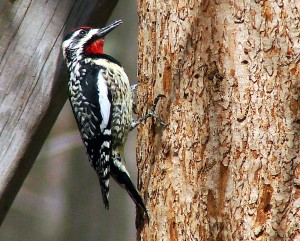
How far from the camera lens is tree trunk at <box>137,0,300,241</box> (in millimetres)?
2586

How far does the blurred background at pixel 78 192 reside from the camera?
275 inches

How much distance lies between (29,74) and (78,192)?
4105 millimetres

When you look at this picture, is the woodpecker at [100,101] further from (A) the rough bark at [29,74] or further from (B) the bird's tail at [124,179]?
(A) the rough bark at [29,74]

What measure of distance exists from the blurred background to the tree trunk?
400 cm

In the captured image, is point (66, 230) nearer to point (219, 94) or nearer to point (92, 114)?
point (92, 114)

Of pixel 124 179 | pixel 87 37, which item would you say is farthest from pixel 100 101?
pixel 124 179

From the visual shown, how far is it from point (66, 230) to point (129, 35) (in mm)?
2198

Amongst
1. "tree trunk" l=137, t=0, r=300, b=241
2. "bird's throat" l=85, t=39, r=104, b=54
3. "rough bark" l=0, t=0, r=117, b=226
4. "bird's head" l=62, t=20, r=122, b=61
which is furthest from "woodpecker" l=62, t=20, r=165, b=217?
"tree trunk" l=137, t=0, r=300, b=241

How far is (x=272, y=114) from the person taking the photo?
8.52 feet

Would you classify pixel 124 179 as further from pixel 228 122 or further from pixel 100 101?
pixel 228 122

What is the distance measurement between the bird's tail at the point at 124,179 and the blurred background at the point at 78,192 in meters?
3.17

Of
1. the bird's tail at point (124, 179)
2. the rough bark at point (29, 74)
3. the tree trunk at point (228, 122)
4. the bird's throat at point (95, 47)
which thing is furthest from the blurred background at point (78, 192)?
the tree trunk at point (228, 122)

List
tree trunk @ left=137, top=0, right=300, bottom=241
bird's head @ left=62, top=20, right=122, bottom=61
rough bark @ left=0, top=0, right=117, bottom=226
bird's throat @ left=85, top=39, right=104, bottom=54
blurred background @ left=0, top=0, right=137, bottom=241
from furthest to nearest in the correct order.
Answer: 1. blurred background @ left=0, top=0, right=137, bottom=241
2. bird's throat @ left=85, top=39, right=104, bottom=54
3. bird's head @ left=62, top=20, right=122, bottom=61
4. rough bark @ left=0, top=0, right=117, bottom=226
5. tree trunk @ left=137, top=0, right=300, bottom=241

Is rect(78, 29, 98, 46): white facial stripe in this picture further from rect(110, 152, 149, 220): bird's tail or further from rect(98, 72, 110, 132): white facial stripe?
rect(110, 152, 149, 220): bird's tail
